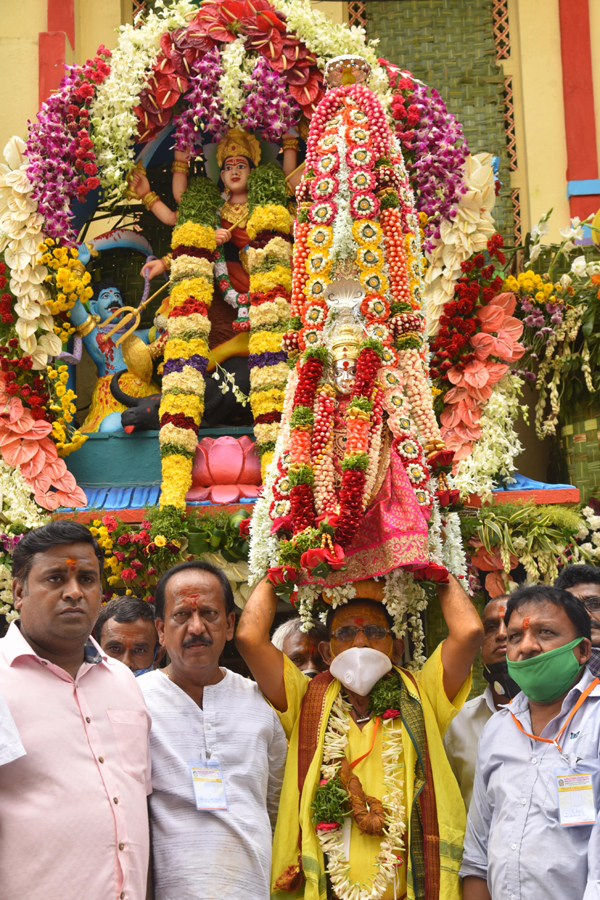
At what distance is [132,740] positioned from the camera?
314cm

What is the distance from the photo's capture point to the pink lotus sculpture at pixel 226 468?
6211mm

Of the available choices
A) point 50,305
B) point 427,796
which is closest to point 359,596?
point 427,796

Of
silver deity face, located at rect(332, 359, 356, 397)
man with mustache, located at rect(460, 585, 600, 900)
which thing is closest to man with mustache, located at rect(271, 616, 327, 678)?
silver deity face, located at rect(332, 359, 356, 397)

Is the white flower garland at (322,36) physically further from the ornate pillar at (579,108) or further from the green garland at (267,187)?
the ornate pillar at (579,108)

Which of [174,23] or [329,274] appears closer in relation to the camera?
[329,274]

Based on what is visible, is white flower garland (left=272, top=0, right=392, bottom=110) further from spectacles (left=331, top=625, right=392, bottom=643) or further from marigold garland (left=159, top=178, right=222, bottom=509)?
spectacles (left=331, top=625, right=392, bottom=643)

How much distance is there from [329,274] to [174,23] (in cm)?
291

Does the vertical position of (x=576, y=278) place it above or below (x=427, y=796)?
above

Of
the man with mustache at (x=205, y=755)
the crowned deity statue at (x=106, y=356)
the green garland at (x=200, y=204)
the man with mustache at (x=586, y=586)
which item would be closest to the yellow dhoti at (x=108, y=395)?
the crowned deity statue at (x=106, y=356)

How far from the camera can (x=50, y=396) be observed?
6297mm

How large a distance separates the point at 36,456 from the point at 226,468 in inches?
45.3

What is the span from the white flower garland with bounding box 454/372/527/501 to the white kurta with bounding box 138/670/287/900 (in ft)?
8.49

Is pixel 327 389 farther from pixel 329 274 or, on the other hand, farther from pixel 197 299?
pixel 197 299

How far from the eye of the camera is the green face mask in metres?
3.40
